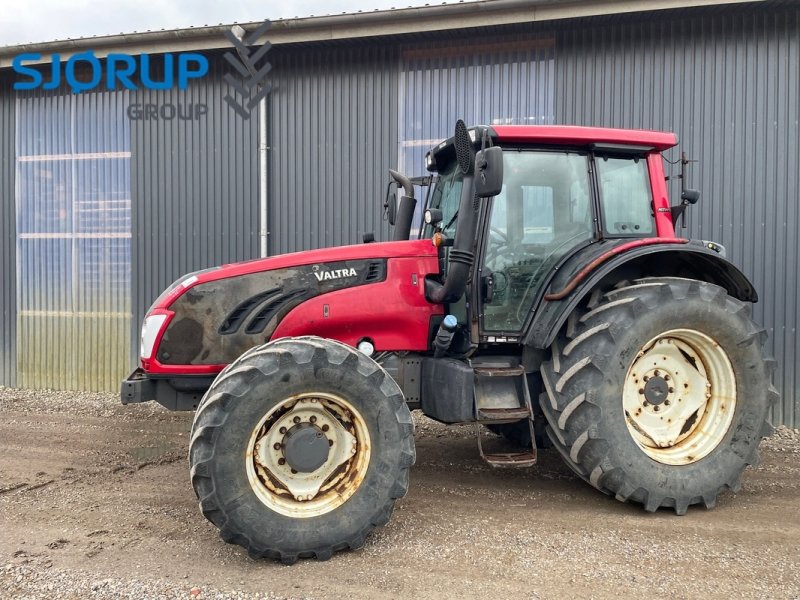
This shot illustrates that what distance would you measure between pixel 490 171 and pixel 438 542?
6.87 ft

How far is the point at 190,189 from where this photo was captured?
8047 mm

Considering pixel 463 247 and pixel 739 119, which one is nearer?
pixel 463 247

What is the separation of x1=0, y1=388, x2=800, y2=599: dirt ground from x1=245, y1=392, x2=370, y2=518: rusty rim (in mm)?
316

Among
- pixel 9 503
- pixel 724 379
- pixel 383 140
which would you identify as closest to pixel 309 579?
pixel 9 503

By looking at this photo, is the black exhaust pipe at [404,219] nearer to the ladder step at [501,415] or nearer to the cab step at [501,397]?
the cab step at [501,397]

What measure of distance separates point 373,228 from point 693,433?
177 inches

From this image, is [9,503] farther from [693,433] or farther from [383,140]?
[383,140]

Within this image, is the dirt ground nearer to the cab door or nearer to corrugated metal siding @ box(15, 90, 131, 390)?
the cab door

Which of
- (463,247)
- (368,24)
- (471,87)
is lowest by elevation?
(463,247)

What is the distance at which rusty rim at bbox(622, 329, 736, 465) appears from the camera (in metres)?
4.04

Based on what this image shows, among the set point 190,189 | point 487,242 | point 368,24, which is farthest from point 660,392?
point 190,189

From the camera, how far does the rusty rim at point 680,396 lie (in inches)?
159

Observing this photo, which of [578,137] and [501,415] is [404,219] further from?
[501,415]

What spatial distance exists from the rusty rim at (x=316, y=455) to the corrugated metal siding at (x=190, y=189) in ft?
15.6
